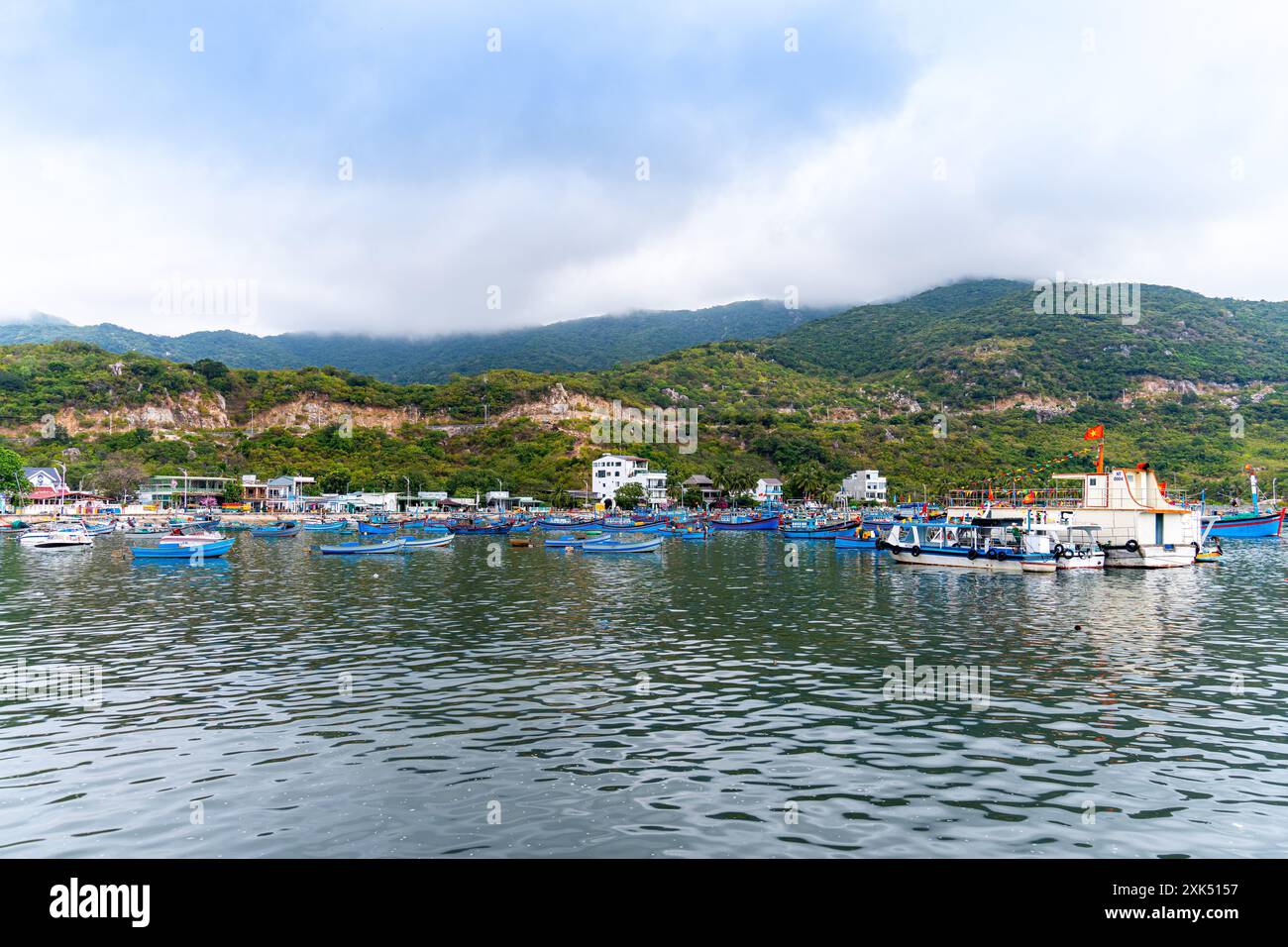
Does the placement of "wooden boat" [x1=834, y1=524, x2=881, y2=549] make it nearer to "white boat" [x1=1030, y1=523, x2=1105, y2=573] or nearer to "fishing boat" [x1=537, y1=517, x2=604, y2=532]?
"white boat" [x1=1030, y1=523, x2=1105, y2=573]

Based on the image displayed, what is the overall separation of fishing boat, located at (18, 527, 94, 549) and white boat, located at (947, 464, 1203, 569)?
82.2 metres

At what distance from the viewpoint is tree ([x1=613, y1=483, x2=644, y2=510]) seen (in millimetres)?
132875

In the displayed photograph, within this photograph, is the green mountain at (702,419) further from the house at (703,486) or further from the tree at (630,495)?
the tree at (630,495)

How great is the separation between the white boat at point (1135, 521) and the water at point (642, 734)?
21.7 metres

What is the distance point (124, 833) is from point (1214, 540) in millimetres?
78454

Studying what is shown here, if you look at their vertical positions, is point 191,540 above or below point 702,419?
below

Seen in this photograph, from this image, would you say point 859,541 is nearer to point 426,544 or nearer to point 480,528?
point 426,544

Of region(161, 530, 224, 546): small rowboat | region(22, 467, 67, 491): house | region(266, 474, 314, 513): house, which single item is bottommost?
region(161, 530, 224, 546): small rowboat

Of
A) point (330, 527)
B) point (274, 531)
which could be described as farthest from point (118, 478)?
point (274, 531)

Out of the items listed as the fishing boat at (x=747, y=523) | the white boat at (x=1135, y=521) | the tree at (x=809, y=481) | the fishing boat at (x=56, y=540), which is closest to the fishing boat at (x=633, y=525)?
the fishing boat at (x=747, y=523)

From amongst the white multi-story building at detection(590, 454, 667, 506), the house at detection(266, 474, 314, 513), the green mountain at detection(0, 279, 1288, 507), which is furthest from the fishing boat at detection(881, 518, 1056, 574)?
the house at detection(266, 474, 314, 513)

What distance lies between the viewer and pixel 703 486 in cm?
14412

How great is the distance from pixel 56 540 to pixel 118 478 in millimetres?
65200
